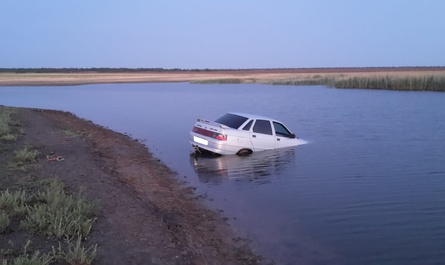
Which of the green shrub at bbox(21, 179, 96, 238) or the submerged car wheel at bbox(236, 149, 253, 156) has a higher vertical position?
the green shrub at bbox(21, 179, 96, 238)

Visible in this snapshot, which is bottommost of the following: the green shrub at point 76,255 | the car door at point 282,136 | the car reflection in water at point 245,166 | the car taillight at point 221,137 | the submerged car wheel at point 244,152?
the car reflection in water at point 245,166

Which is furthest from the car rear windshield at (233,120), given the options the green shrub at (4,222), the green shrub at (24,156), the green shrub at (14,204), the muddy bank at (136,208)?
the green shrub at (4,222)

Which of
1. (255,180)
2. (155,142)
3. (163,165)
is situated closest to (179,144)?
(155,142)

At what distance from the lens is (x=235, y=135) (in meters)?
15.9

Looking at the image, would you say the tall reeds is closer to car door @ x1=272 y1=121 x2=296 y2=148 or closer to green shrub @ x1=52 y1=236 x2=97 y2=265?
car door @ x1=272 y1=121 x2=296 y2=148

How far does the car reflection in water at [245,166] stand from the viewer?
43.1 feet

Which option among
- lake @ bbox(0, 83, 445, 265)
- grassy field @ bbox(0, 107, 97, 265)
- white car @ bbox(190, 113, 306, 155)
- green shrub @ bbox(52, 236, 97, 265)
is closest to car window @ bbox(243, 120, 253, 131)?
white car @ bbox(190, 113, 306, 155)

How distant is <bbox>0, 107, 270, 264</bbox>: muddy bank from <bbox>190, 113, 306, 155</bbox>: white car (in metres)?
1.74

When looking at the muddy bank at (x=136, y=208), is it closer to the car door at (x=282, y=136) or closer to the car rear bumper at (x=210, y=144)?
the car rear bumper at (x=210, y=144)

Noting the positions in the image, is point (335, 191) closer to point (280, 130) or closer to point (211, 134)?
point (211, 134)

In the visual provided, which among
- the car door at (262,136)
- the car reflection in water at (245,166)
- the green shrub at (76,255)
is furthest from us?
the car door at (262,136)

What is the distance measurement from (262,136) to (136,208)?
8.55 m

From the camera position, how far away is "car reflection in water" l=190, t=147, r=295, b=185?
1315 cm

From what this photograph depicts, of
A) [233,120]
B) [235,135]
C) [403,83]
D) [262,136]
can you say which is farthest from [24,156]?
[403,83]
